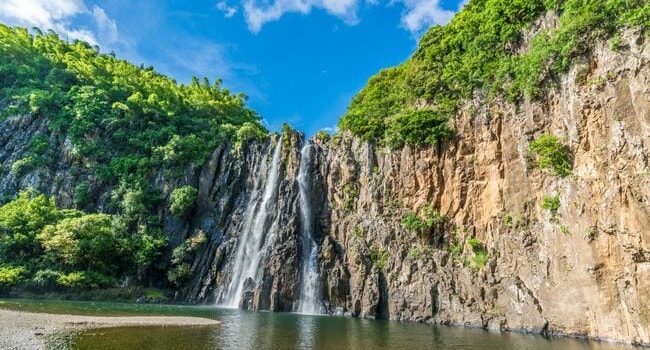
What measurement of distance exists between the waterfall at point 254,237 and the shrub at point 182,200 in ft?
22.8

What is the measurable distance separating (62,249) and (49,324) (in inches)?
891

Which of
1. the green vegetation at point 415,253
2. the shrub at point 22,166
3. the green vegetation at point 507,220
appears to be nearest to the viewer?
the green vegetation at point 507,220

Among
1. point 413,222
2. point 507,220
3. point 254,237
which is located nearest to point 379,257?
point 413,222

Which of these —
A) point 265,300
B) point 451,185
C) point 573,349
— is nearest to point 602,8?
point 451,185

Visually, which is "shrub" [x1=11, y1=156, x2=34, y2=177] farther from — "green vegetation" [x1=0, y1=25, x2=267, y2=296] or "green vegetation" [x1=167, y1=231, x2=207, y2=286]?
"green vegetation" [x1=167, y1=231, x2=207, y2=286]

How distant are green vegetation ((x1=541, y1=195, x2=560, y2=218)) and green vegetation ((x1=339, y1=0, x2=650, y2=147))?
7719mm

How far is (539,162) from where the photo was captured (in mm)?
27094

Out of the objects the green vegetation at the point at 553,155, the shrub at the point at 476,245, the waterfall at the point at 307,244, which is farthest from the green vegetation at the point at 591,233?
the waterfall at the point at 307,244

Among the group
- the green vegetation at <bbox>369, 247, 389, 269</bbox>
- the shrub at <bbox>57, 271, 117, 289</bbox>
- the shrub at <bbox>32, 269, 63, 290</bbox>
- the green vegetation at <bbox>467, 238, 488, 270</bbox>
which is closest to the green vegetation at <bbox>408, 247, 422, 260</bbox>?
the green vegetation at <bbox>369, 247, 389, 269</bbox>

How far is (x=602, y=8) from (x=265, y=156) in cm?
3530

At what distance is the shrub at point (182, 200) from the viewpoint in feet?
149

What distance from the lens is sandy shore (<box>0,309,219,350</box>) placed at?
1499 centimetres

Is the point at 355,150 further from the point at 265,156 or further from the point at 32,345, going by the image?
the point at 32,345

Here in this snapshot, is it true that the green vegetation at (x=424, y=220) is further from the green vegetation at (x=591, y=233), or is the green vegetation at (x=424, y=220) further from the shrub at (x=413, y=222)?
the green vegetation at (x=591, y=233)
